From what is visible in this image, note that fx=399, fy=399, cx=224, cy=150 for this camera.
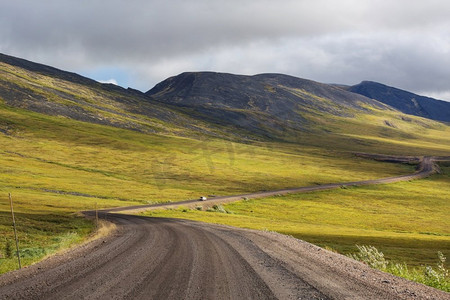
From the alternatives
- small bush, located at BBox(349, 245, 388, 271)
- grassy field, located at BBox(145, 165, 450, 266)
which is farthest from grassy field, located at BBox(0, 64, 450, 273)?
small bush, located at BBox(349, 245, 388, 271)

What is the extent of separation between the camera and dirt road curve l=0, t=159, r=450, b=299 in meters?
13.4

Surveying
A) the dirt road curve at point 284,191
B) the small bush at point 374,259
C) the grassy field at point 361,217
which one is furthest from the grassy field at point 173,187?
the small bush at point 374,259

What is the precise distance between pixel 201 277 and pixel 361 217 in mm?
68543

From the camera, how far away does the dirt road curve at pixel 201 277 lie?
43.9 feet

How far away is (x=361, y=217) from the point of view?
78000mm

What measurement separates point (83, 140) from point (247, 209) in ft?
387

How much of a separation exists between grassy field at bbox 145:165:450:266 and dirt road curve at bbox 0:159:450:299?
17.3 meters

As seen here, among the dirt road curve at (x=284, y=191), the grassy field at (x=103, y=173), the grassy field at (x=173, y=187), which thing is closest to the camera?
the grassy field at (x=173, y=187)

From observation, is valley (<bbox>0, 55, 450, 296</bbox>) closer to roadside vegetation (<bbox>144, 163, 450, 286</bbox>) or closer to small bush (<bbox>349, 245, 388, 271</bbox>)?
roadside vegetation (<bbox>144, 163, 450, 286</bbox>)

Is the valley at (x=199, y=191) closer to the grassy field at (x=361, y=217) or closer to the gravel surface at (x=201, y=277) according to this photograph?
the grassy field at (x=361, y=217)

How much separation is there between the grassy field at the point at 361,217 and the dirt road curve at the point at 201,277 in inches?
683

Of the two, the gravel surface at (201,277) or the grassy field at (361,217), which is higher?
the gravel surface at (201,277)

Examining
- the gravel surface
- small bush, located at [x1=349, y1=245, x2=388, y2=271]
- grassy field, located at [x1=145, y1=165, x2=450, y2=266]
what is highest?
the gravel surface

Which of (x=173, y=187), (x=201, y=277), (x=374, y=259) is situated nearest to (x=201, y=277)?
(x=201, y=277)
